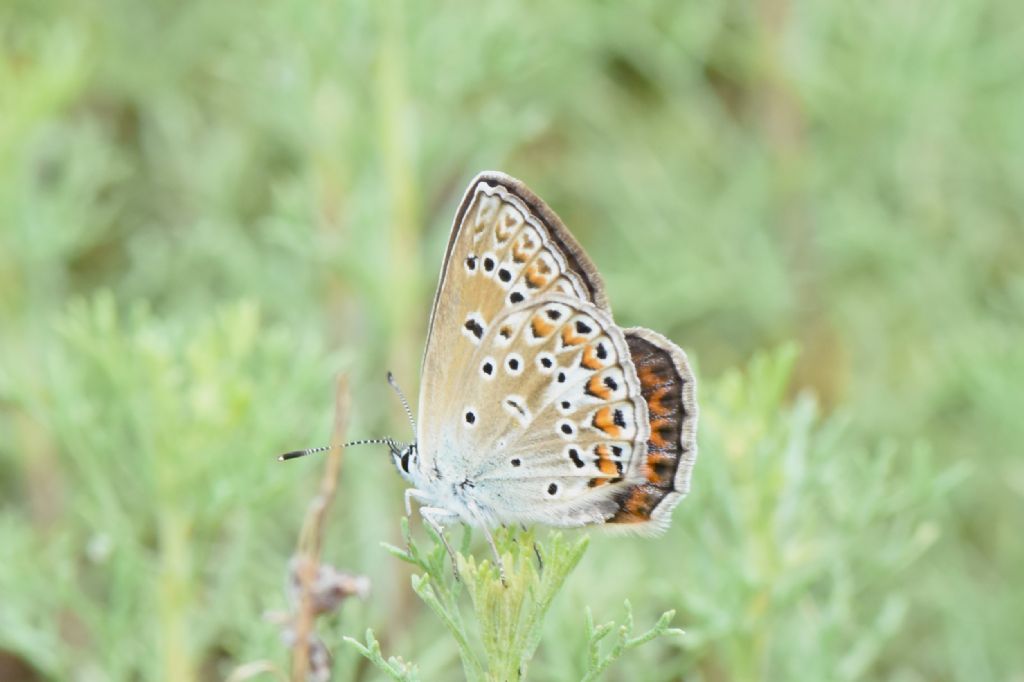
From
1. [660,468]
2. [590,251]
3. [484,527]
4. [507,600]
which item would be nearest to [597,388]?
[660,468]

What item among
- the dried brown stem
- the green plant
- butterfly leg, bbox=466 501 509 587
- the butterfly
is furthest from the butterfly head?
the green plant

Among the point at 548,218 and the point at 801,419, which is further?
the point at 801,419

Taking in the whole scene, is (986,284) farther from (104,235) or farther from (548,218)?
(104,235)

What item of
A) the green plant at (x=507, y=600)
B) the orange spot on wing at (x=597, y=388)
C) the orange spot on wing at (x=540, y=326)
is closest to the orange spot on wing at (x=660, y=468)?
the orange spot on wing at (x=597, y=388)

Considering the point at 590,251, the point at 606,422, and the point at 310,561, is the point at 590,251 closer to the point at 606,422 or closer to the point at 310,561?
the point at 606,422

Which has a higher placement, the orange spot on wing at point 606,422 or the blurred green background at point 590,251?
the blurred green background at point 590,251

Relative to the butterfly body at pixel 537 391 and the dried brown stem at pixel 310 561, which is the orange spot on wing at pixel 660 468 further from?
the dried brown stem at pixel 310 561

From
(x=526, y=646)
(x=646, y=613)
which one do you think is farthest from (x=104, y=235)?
(x=526, y=646)
